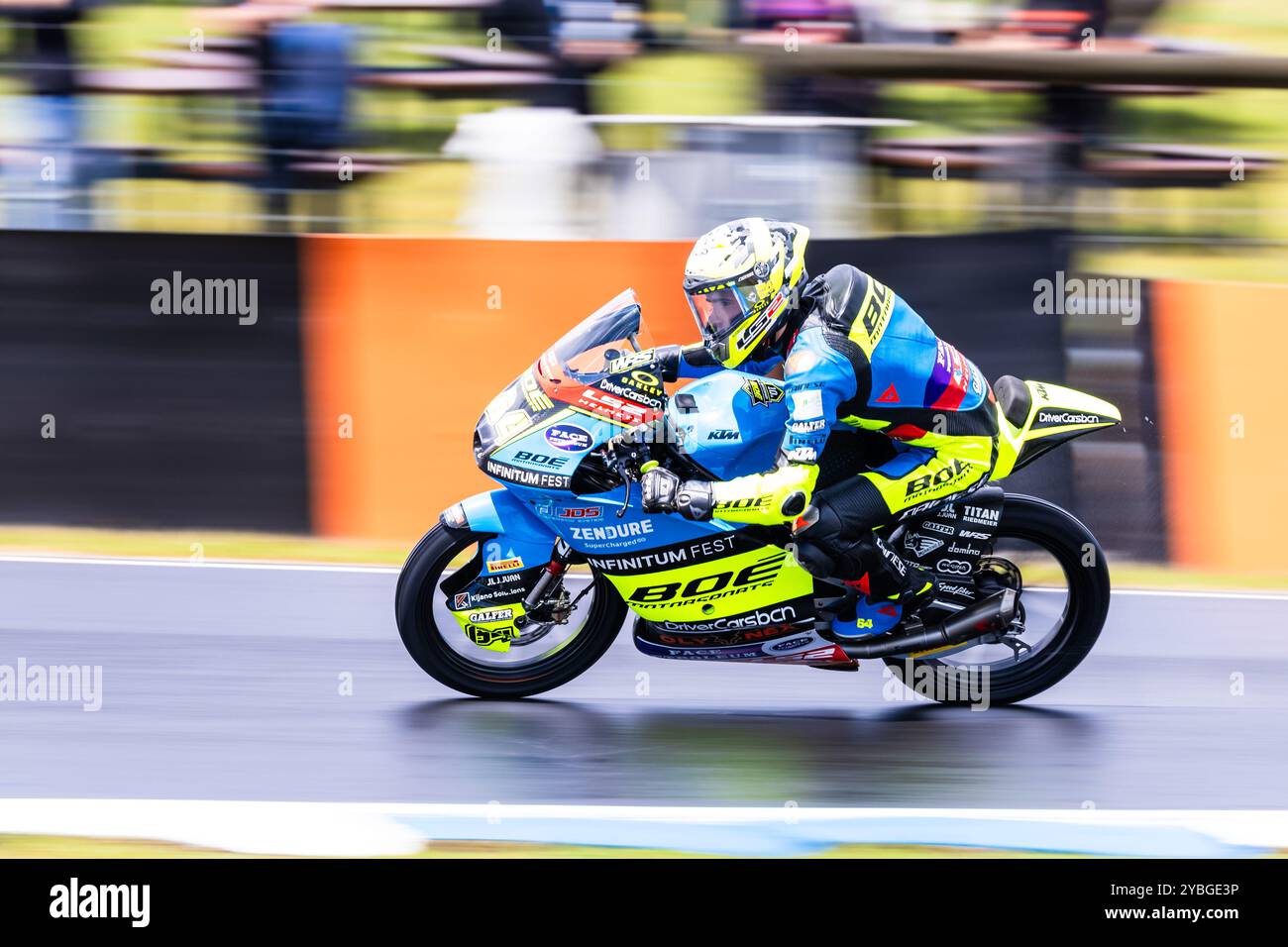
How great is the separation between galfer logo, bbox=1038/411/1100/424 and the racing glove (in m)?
1.32

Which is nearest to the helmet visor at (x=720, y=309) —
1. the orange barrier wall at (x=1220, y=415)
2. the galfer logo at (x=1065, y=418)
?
the galfer logo at (x=1065, y=418)

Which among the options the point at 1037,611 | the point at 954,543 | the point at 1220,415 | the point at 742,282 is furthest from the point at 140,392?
the point at 1220,415

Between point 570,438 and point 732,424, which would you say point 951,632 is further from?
point 570,438

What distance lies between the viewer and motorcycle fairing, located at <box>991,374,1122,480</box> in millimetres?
5523

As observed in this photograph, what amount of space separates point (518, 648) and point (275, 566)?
2.10m

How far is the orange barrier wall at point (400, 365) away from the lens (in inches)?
304

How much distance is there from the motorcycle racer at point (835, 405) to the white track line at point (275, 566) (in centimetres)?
231

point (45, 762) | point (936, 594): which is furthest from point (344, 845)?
point (936, 594)

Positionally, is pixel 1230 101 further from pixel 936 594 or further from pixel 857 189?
pixel 936 594

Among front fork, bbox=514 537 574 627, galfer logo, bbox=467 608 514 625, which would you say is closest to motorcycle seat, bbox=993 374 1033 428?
front fork, bbox=514 537 574 627

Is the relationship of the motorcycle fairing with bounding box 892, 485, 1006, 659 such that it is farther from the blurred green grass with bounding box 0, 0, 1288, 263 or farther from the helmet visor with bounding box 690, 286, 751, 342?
the blurred green grass with bounding box 0, 0, 1288, 263

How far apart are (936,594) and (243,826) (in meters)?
2.56

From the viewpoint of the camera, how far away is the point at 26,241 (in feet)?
25.6

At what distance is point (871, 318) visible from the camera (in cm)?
520
